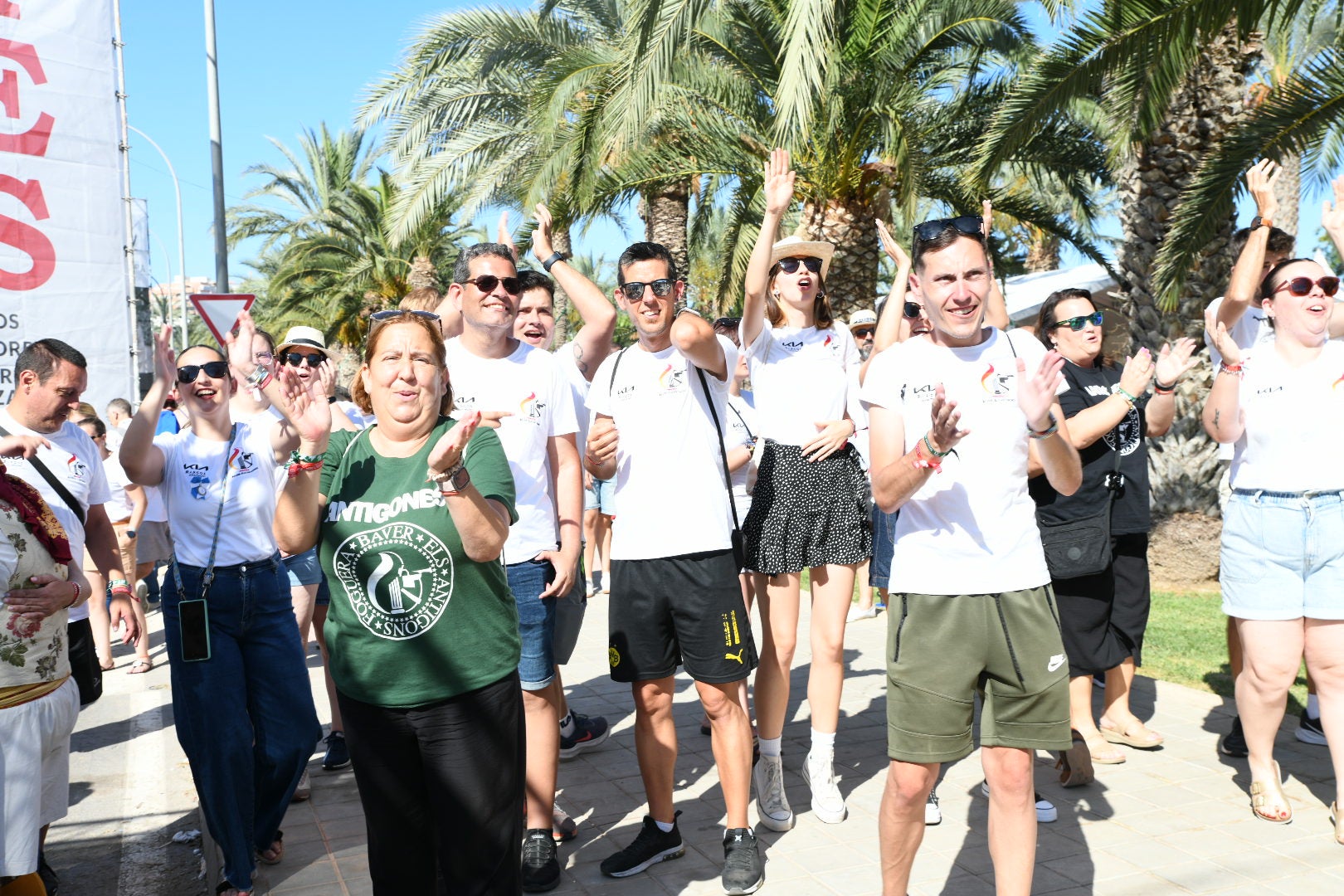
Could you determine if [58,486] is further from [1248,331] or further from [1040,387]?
[1248,331]

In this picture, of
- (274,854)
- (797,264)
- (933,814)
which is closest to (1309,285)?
(797,264)

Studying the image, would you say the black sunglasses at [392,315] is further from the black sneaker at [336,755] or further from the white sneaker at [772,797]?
the black sneaker at [336,755]

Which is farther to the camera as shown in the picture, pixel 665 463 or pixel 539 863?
pixel 665 463

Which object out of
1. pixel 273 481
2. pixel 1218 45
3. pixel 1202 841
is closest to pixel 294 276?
pixel 1218 45

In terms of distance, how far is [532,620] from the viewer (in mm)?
4180

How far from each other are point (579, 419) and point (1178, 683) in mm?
4270

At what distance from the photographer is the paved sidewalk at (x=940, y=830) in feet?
13.0

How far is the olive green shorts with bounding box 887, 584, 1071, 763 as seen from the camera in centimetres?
323

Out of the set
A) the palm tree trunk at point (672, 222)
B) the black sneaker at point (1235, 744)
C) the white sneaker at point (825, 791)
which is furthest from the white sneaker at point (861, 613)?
the palm tree trunk at point (672, 222)

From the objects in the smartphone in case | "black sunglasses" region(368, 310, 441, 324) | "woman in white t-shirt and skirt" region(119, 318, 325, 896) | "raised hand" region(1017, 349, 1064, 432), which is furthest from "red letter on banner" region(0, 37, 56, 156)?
"raised hand" region(1017, 349, 1064, 432)

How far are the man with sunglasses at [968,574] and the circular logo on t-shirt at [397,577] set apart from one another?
4.47ft

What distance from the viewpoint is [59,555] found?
349 centimetres

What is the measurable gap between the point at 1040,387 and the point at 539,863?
8.31ft

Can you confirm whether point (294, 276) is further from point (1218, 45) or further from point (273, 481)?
point (273, 481)
